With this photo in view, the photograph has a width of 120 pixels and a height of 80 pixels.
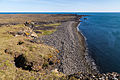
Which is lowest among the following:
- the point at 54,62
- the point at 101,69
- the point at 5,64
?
the point at 101,69

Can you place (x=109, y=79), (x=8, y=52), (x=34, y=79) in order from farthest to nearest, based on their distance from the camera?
(x=8, y=52) → (x=109, y=79) → (x=34, y=79)

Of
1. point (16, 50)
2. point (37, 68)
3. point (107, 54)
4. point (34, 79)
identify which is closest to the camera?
point (34, 79)

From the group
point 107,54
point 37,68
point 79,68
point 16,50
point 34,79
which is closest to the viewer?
point 34,79

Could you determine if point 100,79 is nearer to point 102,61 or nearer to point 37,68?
point 37,68

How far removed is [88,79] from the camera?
13875 mm

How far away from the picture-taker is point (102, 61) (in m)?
26.3

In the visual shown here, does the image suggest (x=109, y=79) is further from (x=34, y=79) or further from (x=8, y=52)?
(x=8, y=52)

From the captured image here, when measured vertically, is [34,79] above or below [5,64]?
below

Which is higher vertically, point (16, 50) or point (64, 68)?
point (16, 50)

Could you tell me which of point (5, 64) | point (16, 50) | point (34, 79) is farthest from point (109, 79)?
point (16, 50)

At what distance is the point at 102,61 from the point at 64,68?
12887mm

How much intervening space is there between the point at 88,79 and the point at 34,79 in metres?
8.40

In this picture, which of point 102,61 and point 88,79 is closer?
point 88,79

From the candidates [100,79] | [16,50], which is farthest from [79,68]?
[16,50]
